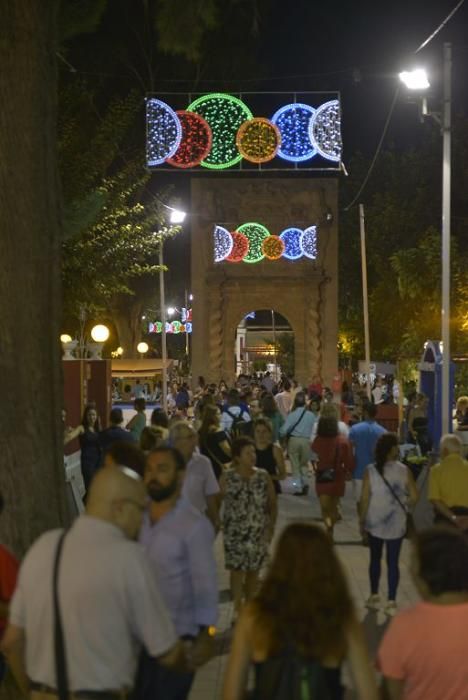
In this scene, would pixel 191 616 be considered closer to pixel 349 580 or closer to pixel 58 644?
pixel 58 644

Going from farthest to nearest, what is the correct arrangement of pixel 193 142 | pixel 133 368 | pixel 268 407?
pixel 133 368
pixel 193 142
pixel 268 407

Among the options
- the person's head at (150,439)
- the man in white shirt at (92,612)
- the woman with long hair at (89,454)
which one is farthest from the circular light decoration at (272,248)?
the man in white shirt at (92,612)

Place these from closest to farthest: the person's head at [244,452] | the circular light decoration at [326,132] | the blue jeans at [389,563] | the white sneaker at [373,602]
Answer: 1. the person's head at [244,452]
2. the blue jeans at [389,563]
3. the white sneaker at [373,602]
4. the circular light decoration at [326,132]

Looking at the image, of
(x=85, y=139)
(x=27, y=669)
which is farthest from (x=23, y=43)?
(x=85, y=139)

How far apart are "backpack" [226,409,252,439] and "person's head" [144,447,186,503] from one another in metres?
8.49

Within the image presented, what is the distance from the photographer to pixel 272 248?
40.8 m

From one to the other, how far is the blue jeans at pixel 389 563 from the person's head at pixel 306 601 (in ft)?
18.9

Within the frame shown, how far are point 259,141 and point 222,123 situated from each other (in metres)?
1.41

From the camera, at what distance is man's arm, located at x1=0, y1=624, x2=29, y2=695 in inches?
166

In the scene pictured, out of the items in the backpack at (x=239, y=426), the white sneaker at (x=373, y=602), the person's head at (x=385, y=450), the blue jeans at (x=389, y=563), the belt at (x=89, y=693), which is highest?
the person's head at (x=385, y=450)

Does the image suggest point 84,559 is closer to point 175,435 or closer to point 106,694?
point 106,694

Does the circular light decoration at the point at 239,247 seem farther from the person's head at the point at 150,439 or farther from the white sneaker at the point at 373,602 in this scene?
the white sneaker at the point at 373,602

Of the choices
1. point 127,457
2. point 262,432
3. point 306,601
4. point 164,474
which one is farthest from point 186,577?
point 262,432

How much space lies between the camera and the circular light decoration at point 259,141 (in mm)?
34125
